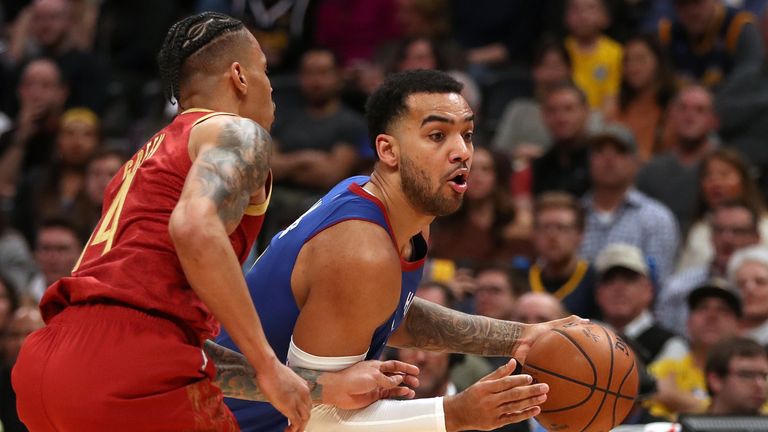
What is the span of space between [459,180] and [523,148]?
607 centimetres

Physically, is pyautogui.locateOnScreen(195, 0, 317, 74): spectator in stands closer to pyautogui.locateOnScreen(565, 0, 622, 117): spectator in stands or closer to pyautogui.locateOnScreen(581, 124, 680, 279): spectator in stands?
pyautogui.locateOnScreen(565, 0, 622, 117): spectator in stands

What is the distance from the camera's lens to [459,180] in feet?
14.8

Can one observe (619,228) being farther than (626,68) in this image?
No

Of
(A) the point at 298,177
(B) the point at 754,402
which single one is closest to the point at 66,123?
(A) the point at 298,177

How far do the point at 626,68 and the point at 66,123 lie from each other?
4.76m

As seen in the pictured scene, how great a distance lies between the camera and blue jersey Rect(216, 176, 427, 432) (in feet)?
14.6

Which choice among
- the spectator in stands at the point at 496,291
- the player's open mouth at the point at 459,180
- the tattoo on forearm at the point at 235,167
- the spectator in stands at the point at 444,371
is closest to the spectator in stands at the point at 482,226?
the spectator in stands at the point at 496,291

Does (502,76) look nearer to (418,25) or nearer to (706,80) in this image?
(418,25)

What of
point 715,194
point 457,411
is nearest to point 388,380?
point 457,411

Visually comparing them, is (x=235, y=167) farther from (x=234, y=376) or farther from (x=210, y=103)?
(x=234, y=376)

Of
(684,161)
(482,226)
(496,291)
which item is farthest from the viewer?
(684,161)

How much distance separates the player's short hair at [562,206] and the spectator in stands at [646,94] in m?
1.59

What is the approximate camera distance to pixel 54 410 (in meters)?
3.70

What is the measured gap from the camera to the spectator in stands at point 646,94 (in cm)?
1026
